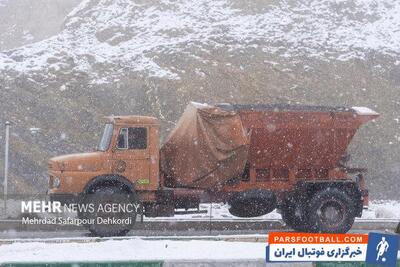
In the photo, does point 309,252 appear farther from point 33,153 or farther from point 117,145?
point 33,153

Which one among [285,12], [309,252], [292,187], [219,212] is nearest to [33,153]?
[219,212]

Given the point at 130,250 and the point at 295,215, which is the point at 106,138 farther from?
the point at 295,215

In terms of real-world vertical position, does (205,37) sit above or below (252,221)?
above

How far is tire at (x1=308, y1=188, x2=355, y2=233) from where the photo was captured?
12312mm

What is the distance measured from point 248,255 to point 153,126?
429 cm

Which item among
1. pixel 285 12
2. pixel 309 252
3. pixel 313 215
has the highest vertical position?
pixel 285 12

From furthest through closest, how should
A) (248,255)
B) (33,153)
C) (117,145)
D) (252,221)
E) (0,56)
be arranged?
(0,56), (33,153), (252,221), (117,145), (248,255)

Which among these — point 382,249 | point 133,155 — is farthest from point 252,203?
point 382,249

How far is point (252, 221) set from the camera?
13969mm

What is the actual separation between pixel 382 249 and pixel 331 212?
654 centimetres

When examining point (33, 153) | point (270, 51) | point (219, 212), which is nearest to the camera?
point (219, 212)

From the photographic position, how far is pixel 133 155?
11.9m

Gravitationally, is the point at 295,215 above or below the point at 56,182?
below

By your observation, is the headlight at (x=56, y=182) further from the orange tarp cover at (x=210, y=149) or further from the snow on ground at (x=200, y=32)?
the snow on ground at (x=200, y=32)
